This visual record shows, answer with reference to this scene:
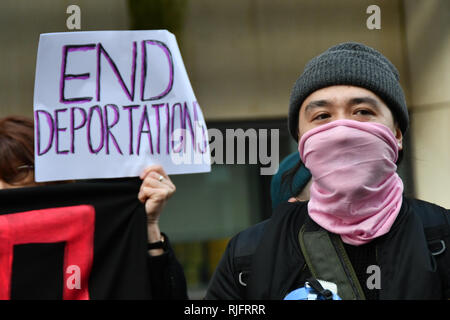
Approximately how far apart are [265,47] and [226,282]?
3.63 metres

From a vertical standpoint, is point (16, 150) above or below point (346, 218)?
above

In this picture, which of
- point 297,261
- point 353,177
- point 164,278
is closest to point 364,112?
point 353,177

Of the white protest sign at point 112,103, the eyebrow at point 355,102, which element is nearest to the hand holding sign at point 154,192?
the white protest sign at point 112,103

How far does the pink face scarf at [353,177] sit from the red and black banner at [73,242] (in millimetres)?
625

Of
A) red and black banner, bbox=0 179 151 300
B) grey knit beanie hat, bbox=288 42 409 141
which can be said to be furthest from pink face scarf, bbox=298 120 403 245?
red and black banner, bbox=0 179 151 300

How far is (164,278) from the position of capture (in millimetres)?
1968

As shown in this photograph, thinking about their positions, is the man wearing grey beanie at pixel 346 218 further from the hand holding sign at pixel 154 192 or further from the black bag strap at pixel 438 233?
the hand holding sign at pixel 154 192

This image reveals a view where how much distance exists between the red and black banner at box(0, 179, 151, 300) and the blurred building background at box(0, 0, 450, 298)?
3111mm

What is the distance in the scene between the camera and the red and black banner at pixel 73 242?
197cm

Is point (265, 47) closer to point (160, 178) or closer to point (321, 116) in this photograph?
point (160, 178)

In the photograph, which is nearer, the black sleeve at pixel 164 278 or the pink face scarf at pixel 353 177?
the pink face scarf at pixel 353 177

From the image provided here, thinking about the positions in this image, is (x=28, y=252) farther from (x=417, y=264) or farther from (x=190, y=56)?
(x=190, y=56)
